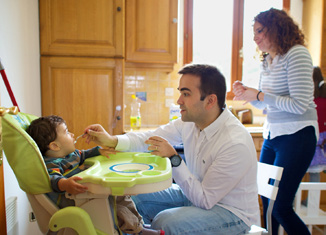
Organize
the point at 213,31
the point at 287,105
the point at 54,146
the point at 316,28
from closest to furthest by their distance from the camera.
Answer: the point at 54,146
the point at 287,105
the point at 316,28
the point at 213,31

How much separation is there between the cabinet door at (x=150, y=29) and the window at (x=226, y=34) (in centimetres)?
54

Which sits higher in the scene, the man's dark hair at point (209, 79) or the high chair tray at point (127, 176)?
the man's dark hair at point (209, 79)

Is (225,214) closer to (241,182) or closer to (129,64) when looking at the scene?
(241,182)

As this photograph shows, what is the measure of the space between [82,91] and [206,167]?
49.2 inches

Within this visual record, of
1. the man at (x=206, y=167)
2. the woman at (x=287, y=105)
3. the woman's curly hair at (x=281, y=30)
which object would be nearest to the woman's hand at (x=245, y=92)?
the woman at (x=287, y=105)

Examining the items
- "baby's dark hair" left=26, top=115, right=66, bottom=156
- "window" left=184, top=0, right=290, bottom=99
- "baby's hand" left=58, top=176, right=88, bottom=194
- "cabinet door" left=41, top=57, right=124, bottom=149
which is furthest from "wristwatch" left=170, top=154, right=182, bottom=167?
"window" left=184, top=0, right=290, bottom=99

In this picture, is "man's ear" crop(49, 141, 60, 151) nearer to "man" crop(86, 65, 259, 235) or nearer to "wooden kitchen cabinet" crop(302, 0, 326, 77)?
→ "man" crop(86, 65, 259, 235)

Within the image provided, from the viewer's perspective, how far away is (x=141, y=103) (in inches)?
111

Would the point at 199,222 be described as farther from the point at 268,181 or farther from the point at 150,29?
the point at 150,29

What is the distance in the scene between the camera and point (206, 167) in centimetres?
125

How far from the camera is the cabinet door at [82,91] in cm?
208

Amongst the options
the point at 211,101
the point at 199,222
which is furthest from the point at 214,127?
the point at 199,222

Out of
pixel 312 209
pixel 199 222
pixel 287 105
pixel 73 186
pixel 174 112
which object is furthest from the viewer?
pixel 174 112

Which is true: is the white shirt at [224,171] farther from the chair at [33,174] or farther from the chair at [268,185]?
the chair at [33,174]
